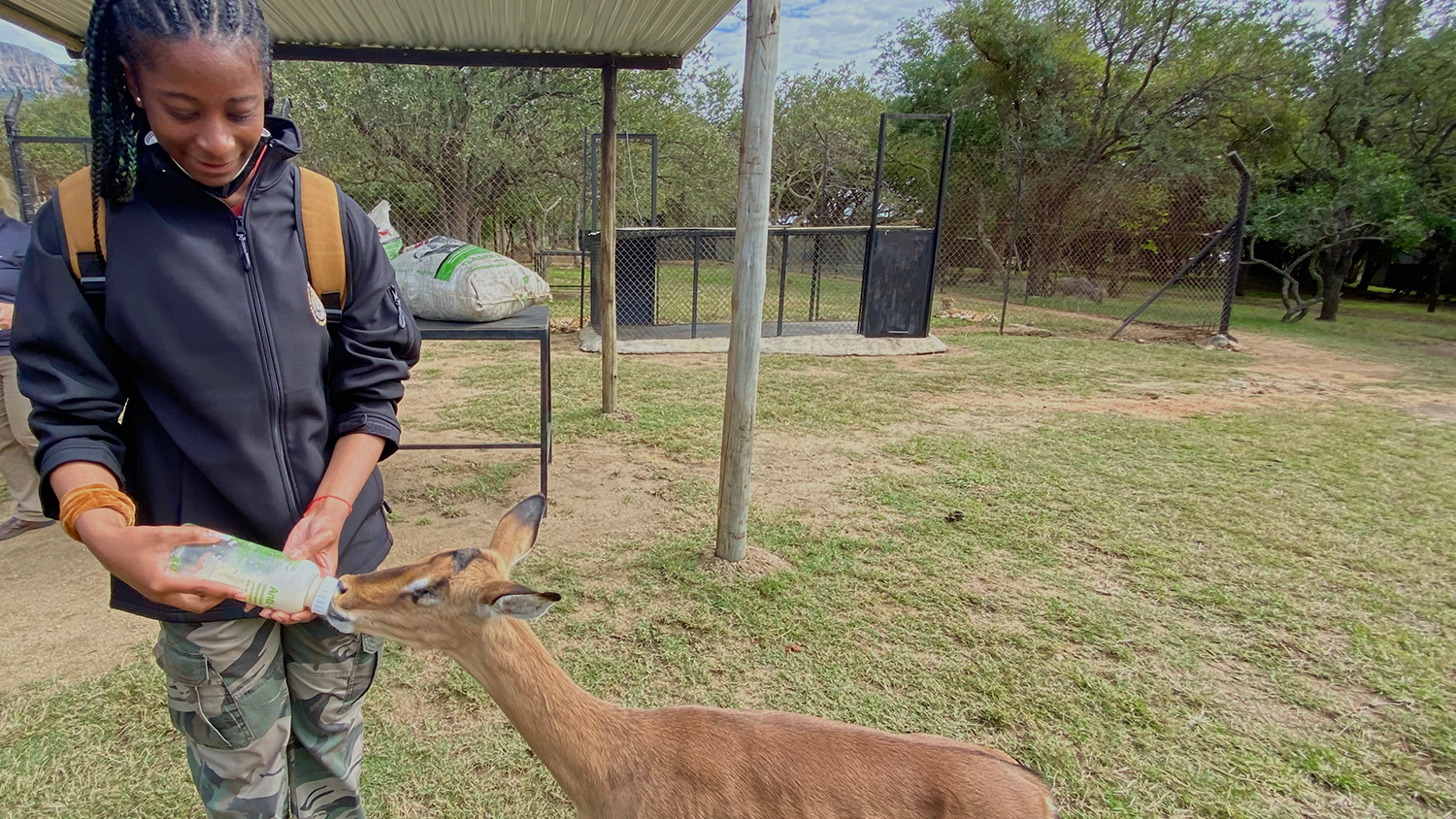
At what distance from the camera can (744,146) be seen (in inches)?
144

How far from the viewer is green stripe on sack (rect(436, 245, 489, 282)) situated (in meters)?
4.54

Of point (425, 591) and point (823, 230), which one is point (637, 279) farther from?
point (425, 591)

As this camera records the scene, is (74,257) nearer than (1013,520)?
Yes

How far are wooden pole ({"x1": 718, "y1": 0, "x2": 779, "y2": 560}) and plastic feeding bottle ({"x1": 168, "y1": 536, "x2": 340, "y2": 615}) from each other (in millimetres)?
2511

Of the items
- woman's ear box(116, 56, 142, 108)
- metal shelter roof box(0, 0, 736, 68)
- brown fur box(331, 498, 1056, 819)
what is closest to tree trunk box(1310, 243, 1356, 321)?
metal shelter roof box(0, 0, 736, 68)

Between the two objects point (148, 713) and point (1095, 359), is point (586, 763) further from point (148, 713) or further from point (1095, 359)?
point (1095, 359)

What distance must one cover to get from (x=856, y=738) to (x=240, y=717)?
1438 mm

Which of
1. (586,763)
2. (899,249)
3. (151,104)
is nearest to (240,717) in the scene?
(586,763)

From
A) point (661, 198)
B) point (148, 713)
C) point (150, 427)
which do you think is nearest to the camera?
point (150, 427)

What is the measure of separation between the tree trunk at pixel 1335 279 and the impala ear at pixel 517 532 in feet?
64.7

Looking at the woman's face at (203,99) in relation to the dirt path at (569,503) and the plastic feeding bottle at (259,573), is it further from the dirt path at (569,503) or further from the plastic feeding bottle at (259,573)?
the dirt path at (569,503)

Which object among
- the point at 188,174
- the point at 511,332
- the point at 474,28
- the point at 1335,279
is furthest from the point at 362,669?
the point at 1335,279

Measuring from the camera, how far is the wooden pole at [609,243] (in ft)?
19.7

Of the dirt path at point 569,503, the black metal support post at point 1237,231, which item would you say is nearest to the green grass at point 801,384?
the dirt path at point 569,503
